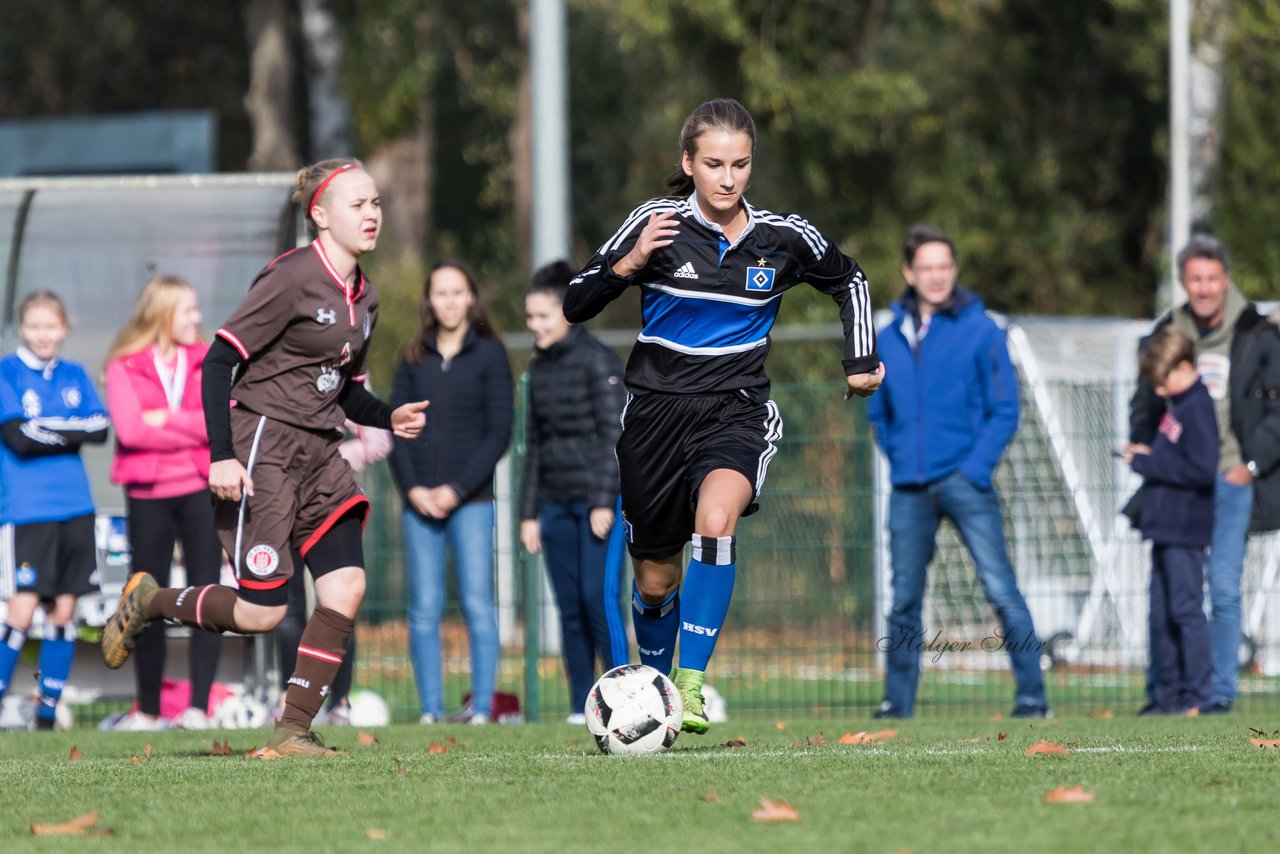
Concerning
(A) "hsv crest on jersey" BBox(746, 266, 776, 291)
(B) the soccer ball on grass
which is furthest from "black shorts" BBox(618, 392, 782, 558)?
(B) the soccer ball on grass

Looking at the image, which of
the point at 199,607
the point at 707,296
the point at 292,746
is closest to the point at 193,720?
the point at 199,607

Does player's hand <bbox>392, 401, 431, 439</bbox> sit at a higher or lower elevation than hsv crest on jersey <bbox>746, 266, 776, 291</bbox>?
lower

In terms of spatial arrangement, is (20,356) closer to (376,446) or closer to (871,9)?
(376,446)

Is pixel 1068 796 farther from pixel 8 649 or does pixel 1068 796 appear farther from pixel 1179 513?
pixel 8 649

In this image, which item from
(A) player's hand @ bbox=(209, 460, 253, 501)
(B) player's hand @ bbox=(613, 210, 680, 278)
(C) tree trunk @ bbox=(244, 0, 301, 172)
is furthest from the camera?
(C) tree trunk @ bbox=(244, 0, 301, 172)

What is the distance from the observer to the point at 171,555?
32.2 feet

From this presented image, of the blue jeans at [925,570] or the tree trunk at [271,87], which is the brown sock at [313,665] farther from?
the tree trunk at [271,87]

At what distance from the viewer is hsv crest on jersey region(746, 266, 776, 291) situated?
22.4 feet

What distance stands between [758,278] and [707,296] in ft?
0.64

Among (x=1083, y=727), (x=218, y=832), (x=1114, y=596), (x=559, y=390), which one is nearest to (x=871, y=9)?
(x=1114, y=596)

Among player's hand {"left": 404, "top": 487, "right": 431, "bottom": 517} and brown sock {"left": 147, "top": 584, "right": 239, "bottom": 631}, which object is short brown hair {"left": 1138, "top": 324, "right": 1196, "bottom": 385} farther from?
brown sock {"left": 147, "top": 584, "right": 239, "bottom": 631}

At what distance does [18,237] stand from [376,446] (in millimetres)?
2914

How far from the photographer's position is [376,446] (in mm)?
10281

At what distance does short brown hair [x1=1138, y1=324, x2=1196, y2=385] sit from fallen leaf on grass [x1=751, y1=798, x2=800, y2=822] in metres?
5.46
